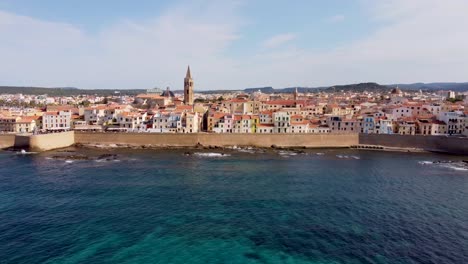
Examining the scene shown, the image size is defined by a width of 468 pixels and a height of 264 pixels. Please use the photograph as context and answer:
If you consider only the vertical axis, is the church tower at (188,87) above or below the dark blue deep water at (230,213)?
above

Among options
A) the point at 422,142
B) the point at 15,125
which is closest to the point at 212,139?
the point at 422,142

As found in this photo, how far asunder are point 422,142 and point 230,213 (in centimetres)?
4336

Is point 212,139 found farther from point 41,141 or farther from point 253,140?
point 41,141

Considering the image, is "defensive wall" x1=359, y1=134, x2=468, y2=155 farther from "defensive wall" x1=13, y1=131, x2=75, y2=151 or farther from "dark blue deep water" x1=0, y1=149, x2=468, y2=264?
"defensive wall" x1=13, y1=131, x2=75, y2=151

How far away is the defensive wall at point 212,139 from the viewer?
5794 centimetres

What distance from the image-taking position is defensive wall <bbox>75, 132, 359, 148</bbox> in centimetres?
5794

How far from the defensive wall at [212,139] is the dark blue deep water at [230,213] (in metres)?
14.0

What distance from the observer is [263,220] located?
24.6 m

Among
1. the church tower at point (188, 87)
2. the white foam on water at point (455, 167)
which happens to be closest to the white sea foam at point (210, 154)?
the white foam on water at point (455, 167)

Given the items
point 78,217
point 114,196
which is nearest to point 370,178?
point 114,196

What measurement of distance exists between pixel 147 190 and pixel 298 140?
32.8m

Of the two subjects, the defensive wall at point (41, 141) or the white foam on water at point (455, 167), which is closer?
the white foam on water at point (455, 167)

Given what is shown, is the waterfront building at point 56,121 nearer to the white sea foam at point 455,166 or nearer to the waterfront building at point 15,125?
the waterfront building at point 15,125

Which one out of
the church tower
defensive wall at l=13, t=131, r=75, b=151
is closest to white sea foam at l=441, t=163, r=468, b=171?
defensive wall at l=13, t=131, r=75, b=151
